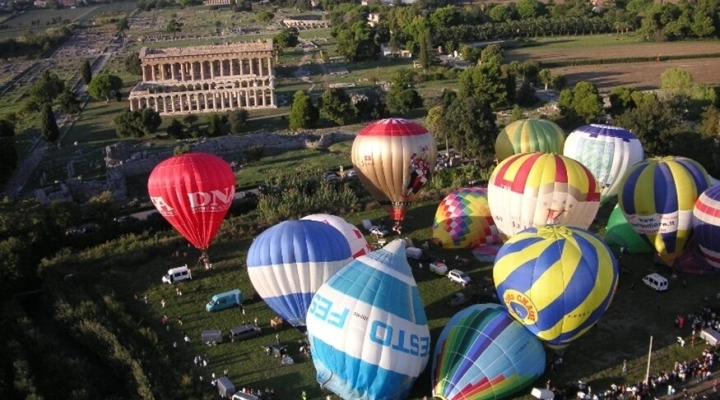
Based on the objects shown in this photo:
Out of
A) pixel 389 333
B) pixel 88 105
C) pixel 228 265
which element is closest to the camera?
pixel 389 333

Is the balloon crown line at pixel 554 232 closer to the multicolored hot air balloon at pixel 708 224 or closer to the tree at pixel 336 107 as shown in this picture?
the multicolored hot air balloon at pixel 708 224

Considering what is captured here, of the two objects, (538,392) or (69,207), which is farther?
(69,207)

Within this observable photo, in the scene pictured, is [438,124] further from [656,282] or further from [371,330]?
[371,330]

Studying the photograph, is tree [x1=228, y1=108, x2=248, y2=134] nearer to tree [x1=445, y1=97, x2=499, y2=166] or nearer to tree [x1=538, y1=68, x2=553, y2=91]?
tree [x1=445, y1=97, x2=499, y2=166]

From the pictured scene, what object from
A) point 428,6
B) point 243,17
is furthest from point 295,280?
point 243,17

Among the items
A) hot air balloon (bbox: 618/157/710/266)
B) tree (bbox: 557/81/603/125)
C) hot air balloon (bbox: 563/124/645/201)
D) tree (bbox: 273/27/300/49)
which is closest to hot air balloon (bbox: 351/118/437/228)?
hot air balloon (bbox: 563/124/645/201)

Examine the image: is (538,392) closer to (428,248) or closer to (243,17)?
(428,248)

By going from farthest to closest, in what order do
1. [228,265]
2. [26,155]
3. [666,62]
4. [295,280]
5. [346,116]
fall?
[666,62], [346,116], [26,155], [228,265], [295,280]

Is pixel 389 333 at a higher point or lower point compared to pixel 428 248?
higher
